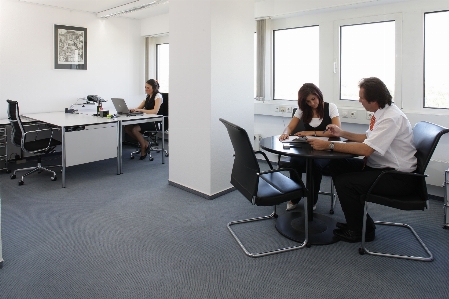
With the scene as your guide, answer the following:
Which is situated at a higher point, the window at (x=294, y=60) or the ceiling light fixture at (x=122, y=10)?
the ceiling light fixture at (x=122, y=10)

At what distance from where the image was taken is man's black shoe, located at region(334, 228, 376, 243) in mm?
2945

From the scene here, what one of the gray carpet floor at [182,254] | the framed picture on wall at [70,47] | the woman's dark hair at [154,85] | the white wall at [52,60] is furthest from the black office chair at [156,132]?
the gray carpet floor at [182,254]

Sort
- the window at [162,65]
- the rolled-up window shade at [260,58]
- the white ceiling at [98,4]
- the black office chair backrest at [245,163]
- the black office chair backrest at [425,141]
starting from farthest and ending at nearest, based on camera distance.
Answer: the window at [162,65]
the white ceiling at [98,4]
the rolled-up window shade at [260,58]
the black office chair backrest at [245,163]
the black office chair backrest at [425,141]

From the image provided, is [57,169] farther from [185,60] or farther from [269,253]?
[269,253]

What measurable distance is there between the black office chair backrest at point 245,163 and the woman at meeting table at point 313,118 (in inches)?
32.5

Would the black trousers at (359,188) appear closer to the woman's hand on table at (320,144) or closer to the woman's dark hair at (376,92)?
the woman's hand on table at (320,144)

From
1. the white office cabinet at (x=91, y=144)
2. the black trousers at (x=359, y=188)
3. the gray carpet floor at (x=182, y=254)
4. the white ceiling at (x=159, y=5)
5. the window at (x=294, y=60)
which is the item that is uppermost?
the white ceiling at (x=159, y=5)

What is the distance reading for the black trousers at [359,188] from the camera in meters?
2.66

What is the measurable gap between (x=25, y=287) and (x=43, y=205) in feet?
5.60

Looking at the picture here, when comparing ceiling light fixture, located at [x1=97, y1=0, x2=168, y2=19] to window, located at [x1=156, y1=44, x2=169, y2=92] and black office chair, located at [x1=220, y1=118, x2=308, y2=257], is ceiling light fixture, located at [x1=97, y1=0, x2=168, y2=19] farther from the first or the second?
black office chair, located at [x1=220, y1=118, x2=308, y2=257]

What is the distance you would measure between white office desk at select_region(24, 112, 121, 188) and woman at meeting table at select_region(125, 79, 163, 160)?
87cm

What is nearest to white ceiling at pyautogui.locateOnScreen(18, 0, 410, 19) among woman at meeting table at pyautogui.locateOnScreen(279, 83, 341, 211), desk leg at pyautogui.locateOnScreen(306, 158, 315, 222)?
woman at meeting table at pyautogui.locateOnScreen(279, 83, 341, 211)

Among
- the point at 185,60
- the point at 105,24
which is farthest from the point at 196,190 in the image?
the point at 105,24

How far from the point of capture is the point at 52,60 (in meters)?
6.32
